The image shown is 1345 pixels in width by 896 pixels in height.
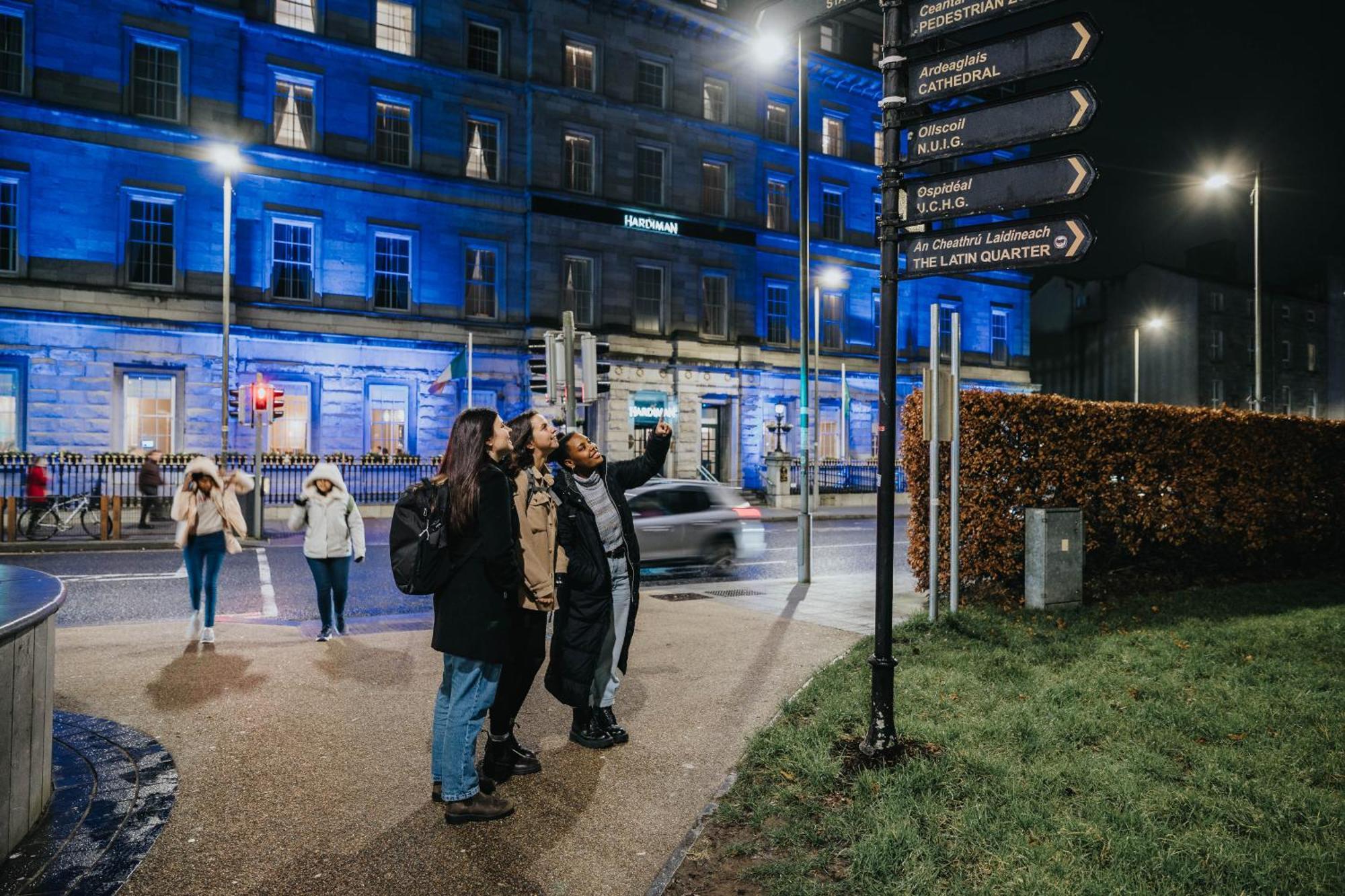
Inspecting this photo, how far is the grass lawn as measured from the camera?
365 centimetres

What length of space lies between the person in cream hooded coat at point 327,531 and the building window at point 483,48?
2783 centimetres

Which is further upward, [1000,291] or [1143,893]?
[1000,291]

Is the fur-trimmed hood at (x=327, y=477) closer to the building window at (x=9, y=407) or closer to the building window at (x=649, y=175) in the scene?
the building window at (x=9, y=407)

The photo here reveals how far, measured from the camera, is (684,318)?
1410 inches

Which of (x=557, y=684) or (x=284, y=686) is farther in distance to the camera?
(x=284, y=686)

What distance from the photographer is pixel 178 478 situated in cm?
2495

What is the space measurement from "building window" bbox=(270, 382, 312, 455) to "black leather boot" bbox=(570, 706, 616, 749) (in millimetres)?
25577

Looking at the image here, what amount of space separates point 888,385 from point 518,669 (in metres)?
2.78

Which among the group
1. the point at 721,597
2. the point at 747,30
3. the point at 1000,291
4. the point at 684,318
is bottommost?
the point at 721,597

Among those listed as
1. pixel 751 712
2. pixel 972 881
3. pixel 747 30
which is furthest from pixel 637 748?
pixel 747 30

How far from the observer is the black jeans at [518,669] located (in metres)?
4.84

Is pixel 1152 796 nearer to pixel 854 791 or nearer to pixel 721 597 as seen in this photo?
pixel 854 791

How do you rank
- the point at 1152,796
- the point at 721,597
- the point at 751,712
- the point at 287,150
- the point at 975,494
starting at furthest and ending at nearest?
the point at 287,150 < the point at 721,597 < the point at 975,494 < the point at 751,712 < the point at 1152,796

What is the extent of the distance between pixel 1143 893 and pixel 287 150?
31.5 metres
